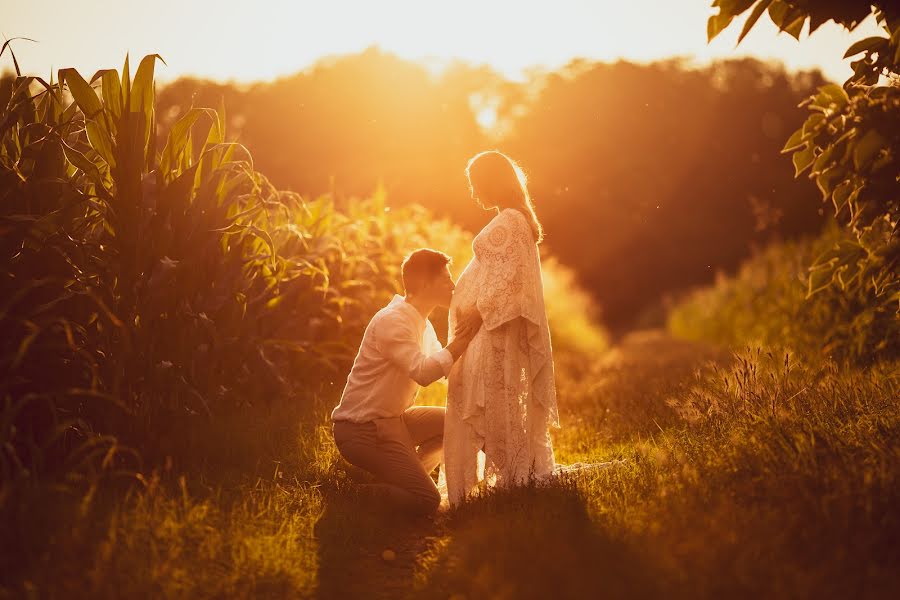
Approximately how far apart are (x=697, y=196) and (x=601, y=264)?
6742 millimetres

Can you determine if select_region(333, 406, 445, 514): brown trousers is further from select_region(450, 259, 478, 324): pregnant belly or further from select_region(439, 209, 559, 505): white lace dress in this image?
select_region(450, 259, 478, 324): pregnant belly

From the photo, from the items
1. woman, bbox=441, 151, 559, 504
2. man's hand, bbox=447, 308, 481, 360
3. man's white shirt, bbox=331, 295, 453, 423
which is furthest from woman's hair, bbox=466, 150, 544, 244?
man's white shirt, bbox=331, 295, 453, 423

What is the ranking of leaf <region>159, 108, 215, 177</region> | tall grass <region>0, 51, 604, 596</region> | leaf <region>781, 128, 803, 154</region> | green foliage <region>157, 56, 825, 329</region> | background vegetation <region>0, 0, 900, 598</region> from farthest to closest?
green foliage <region>157, 56, 825, 329</region> < leaf <region>159, 108, 215, 177</region> < leaf <region>781, 128, 803, 154</region> < tall grass <region>0, 51, 604, 596</region> < background vegetation <region>0, 0, 900, 598</region>

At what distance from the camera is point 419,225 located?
39.4 ft

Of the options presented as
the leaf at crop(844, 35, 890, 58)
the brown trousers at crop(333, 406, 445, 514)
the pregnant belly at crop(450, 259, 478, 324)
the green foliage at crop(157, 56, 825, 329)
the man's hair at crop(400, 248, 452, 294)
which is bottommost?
the brown trousers at crop(333, 406, 445, 514)

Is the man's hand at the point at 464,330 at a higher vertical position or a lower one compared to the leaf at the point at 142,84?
lower

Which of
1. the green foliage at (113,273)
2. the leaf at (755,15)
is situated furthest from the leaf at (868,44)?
the green foliage at (113,273)

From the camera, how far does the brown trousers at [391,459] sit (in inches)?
202

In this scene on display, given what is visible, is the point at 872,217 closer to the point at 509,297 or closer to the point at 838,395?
the point at 838,395

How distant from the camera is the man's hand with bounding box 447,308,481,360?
516 centimetres

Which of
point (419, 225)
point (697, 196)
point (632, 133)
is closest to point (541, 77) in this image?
point (632, 133)

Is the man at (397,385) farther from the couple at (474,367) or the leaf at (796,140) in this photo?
the leaf at (796,140)

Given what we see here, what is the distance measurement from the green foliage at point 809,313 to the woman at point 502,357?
1.63 metres

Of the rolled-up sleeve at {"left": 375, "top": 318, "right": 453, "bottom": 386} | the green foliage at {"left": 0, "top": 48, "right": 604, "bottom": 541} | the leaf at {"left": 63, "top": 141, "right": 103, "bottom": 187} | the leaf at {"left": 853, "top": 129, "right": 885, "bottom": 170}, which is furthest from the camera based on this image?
the rolled-up sleeve at {"left": 375, "top": 318, "right": 453, "bottom": 386}
